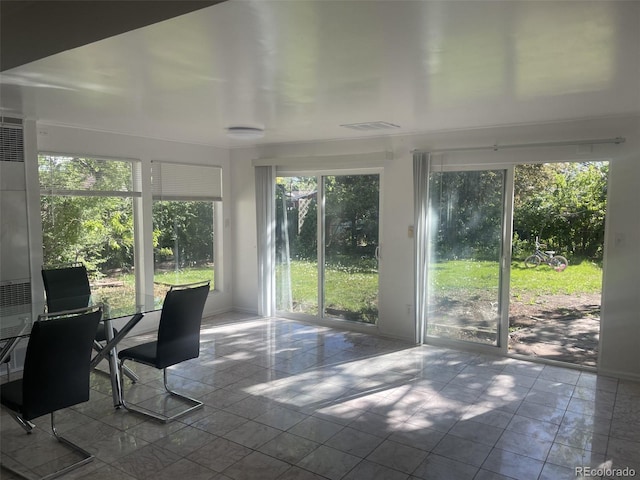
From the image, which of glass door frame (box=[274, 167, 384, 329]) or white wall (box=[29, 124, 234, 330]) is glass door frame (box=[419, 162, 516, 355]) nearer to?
glass door frame (box=[274, 167, 384, 329])

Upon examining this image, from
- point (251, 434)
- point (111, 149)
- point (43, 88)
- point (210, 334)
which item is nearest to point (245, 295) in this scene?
point (210, 334)

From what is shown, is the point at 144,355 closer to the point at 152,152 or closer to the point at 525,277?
the point at 152,152

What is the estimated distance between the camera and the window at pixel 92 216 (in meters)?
4.66

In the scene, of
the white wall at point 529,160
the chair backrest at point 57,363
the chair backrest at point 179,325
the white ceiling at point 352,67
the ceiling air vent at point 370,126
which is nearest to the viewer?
the white ceiling at point 352,67

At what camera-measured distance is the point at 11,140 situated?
4.20 metres

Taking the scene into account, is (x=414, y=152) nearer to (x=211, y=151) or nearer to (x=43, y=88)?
(x=211, y=151)

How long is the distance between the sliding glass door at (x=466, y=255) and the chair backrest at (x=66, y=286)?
3486mm

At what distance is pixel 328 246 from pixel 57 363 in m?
3.71

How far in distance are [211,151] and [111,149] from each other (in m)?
1.44

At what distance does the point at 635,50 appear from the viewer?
88.1 inches

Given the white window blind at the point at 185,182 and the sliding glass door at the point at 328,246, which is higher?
the white window blind at the point at 185,182

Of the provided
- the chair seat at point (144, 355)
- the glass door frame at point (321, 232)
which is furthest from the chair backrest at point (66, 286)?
the glass door frame at point (321, 232)

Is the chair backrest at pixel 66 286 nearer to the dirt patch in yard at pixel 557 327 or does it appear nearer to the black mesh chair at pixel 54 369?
the black mesh chair at pixel 54 369

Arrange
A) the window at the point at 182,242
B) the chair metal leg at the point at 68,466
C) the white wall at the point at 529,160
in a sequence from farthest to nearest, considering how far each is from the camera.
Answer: the window at the point at 182,242, the white wall at the point at 529,160, the chair metal leg at the point at 68,466
